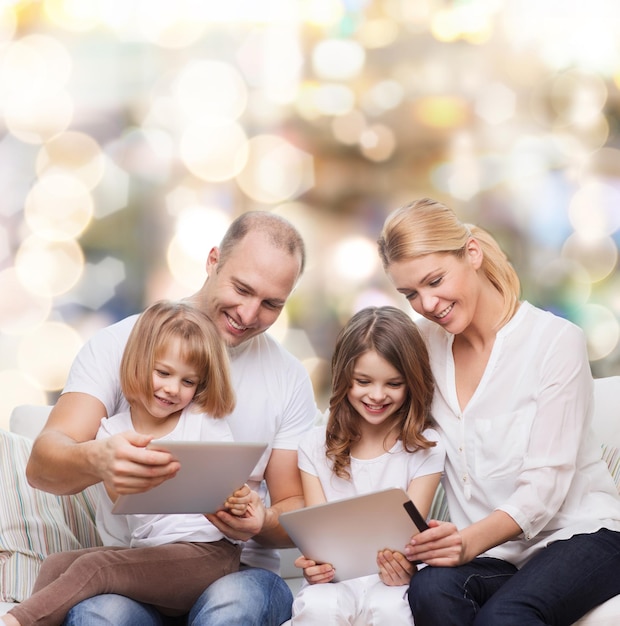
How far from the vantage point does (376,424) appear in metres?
1.75

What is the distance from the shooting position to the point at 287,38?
306 cm

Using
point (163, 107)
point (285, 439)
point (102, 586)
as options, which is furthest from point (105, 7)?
point (102, 586)

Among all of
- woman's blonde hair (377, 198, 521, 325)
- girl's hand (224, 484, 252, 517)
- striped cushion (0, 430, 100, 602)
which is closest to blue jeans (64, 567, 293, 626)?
girl's hand (224, 484, 252, 517)

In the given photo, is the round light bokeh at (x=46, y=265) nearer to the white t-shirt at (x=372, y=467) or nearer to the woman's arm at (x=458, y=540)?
the white t-shirt at (x=372, y=467)

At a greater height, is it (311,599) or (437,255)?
(437,255)

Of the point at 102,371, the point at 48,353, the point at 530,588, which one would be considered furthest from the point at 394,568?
the point at 48,353

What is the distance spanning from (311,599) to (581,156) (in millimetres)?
2131

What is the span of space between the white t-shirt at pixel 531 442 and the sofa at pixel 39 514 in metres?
0.25

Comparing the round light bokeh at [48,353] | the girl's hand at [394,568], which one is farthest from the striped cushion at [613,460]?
the round light bokeh at [48,353]

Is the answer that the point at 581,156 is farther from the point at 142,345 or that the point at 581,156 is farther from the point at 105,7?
the point at 142,345

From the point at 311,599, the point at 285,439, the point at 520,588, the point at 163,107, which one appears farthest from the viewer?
the point at 163,107

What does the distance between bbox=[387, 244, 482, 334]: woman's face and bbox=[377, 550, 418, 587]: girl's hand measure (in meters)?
0.41

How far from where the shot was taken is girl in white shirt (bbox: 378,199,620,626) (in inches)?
55.0

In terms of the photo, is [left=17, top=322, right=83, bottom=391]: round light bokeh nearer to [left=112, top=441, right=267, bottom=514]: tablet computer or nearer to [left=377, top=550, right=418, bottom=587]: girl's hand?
[left=112, top=441, right=267, bottom=514]: tablet computer
